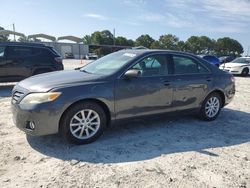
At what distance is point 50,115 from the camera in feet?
14.8

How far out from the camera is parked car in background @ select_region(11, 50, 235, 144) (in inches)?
181

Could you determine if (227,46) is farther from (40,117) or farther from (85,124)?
(40,117)

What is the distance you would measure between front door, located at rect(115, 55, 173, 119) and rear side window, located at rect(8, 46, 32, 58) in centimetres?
625

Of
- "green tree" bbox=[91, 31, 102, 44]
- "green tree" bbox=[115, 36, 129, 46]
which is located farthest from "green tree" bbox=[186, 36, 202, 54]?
"green tree" bbox=[91, 31, 102, 44]

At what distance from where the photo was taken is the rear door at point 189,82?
605 cm

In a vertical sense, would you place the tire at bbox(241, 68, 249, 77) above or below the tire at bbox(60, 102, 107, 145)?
below

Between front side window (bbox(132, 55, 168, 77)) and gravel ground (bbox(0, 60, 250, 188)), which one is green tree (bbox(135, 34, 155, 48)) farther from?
gravel ground (bbox(0, 60, 250, 188))

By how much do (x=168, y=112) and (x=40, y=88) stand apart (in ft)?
8.47

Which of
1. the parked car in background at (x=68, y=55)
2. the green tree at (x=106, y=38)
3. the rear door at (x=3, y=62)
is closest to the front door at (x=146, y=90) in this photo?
the rear door at (x=3, y=62)

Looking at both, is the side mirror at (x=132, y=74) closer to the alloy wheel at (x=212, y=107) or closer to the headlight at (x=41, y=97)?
the headlight at (x=41, y=97)

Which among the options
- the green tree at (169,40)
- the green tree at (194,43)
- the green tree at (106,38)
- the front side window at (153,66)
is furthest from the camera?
the green tree at (106,38)

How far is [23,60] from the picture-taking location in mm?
10445

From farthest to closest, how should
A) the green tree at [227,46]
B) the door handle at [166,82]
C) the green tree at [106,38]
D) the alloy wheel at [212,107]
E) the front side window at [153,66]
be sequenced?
the green tree at [227,46], the green tree at [106,38], the alloy wheel at [212,107], the door handle at [166,82], the front side window at [153,66]

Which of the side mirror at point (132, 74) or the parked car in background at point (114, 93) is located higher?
the side mirror at point (132, 74)
